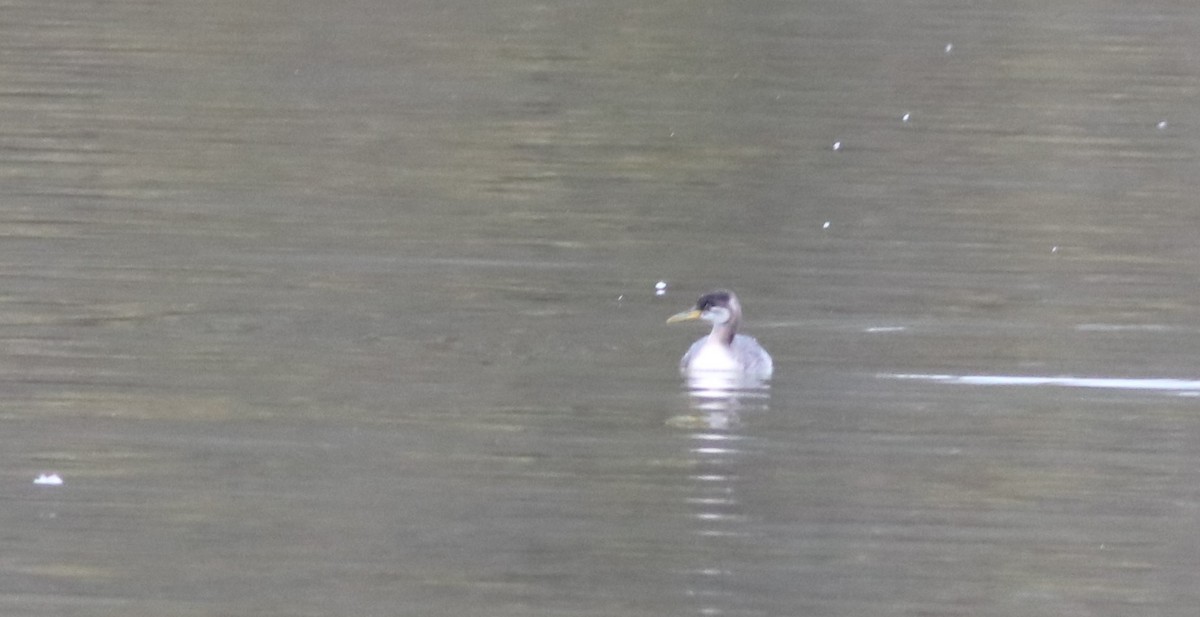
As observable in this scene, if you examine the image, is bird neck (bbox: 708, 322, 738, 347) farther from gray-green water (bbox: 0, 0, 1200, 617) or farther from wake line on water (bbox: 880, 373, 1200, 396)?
wake line on water (bbox: 880, 373, 1200, 396)

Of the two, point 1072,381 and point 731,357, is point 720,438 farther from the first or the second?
point 1072,381

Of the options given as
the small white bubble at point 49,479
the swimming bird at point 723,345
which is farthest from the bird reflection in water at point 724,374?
the small white bubble at point 49,479

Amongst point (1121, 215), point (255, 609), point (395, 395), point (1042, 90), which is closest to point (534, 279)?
point (395, 395)

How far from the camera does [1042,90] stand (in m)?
13.7

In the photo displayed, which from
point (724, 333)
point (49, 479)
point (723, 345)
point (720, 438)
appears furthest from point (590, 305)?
point (49, 479)

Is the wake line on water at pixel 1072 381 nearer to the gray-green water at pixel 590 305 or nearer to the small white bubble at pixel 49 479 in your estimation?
the gray-green water at pixel 590 305

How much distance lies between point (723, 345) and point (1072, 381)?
51.0 inches

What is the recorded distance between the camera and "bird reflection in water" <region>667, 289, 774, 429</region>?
314 inches

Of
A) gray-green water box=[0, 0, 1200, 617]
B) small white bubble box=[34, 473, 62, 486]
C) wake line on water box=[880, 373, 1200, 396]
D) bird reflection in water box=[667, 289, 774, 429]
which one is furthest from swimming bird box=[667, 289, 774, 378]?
small white bubble box=[34, 473, 62, 486]

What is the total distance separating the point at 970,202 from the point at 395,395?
4.20 meters

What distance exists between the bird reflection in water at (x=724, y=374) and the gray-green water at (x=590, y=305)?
0.19ft

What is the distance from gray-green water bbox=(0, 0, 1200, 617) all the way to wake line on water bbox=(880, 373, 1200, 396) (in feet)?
0.09

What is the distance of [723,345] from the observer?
8234 millimetres

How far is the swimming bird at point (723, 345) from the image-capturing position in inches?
324
